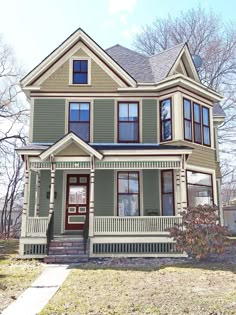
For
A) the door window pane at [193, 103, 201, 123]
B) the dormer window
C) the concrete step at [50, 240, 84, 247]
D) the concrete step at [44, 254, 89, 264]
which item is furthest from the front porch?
the dormer window

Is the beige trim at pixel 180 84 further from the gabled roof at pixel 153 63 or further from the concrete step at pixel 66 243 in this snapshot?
the concrete step at pixel 66 243

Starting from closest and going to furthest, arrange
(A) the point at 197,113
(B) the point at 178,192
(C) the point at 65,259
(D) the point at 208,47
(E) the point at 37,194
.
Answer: (C) the point at 65,259
(B) the point at 178,192
(E) the point at 37,194
(A) the point at 197,113
(D) the point at 208,47

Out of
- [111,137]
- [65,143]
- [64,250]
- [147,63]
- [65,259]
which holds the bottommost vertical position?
[65,259]

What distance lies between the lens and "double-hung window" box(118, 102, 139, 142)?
14219 mm

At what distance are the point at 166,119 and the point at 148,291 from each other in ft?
28.4

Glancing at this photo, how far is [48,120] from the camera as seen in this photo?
14211 mm

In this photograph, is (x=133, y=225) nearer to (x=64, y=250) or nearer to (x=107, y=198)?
(x=107, y=198)

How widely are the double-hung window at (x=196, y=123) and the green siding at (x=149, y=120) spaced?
1.30 metres

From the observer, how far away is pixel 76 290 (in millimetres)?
6922

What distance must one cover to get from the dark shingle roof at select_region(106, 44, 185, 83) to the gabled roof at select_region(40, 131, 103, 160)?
4783 mm

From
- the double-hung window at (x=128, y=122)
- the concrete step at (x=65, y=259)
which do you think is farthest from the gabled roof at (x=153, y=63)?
the concrete step at (x=65, y=259)

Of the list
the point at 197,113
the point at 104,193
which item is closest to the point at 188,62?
the point at 197,113

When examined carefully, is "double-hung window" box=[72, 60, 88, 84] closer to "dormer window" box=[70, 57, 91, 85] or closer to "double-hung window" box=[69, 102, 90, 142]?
"dormer window" box=[70, 57, 91, 85]

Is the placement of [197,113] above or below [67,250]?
above
